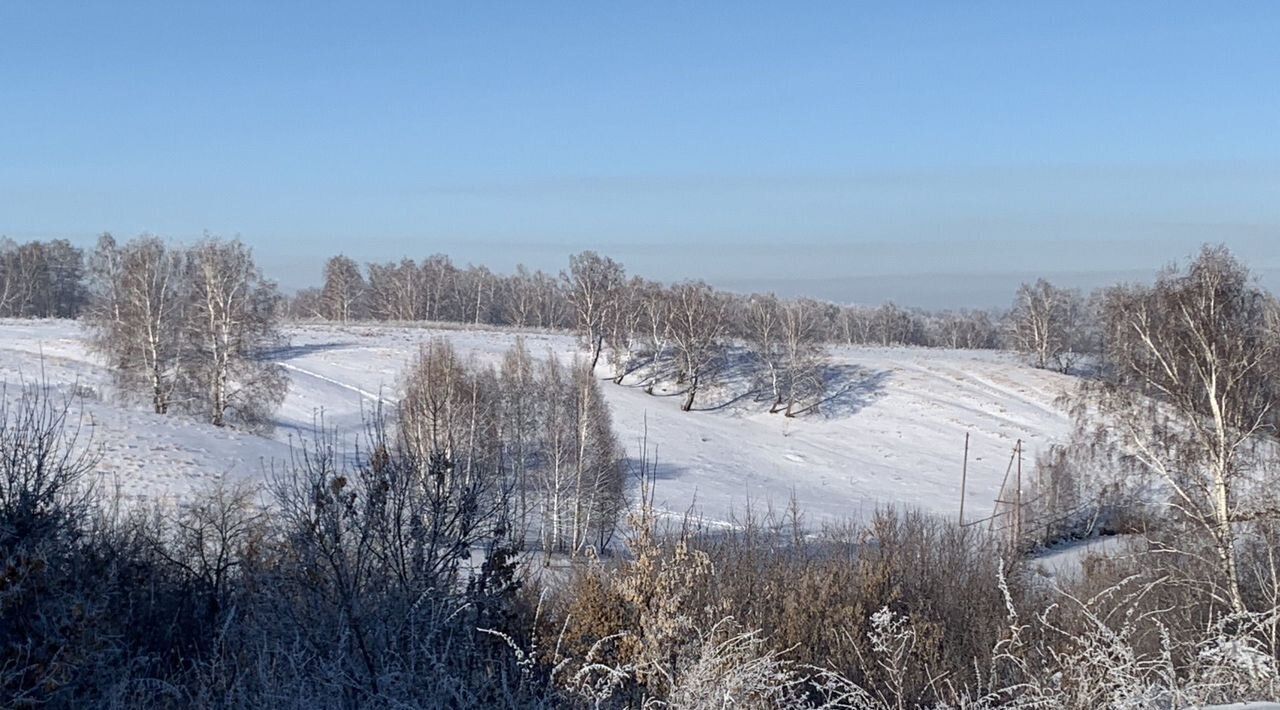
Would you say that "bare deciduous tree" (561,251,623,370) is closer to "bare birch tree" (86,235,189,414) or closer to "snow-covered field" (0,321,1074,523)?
Answer: "snow-covered field" (0,321,1074,523)

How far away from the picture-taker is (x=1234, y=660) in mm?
5160

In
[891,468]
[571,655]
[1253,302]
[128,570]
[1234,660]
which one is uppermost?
[1253,302]

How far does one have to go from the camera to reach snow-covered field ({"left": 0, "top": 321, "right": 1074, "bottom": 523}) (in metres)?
33.1

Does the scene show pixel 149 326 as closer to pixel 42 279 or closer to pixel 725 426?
pixel 725 426

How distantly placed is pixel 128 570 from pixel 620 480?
2178 cm

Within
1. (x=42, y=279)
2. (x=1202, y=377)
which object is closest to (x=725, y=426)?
(x=1202, y=377)

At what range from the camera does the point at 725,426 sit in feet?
180

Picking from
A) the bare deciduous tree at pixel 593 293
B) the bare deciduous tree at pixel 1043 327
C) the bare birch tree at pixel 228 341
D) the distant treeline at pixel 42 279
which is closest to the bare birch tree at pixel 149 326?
the bare birch tree at pixel 228 341

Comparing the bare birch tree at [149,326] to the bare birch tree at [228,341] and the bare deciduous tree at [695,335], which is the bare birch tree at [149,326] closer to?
the bare birch tree at [228,341]

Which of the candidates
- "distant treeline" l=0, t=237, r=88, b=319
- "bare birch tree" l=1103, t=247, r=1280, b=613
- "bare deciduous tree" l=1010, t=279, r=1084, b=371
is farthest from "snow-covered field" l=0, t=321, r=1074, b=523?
"distant treeline" l=0, t=237, r=88, b=319

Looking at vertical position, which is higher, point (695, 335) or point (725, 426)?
point (695, 335)

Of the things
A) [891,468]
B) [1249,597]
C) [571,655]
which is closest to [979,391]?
[891,468]

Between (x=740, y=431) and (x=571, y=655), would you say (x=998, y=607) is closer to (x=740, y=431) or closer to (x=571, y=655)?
(x=571, y=655)

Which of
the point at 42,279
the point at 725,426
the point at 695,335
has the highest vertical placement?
the point at 42,279
